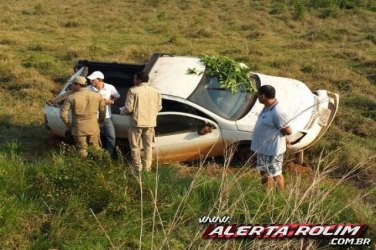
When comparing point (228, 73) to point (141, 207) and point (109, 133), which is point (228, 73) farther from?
point (141, 207)

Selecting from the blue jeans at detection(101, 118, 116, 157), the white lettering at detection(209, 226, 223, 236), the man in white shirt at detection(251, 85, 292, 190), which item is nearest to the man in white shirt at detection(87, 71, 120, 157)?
the blue jeans at detection(101, 118, 116, 157)

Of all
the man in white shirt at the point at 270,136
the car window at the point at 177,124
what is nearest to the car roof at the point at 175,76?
the car window at the point at 177,124

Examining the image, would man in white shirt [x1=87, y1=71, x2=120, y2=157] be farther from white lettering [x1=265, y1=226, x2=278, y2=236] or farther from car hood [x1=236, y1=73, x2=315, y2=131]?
white lettering [x1=265, y1=226, x2=278, y2=236]

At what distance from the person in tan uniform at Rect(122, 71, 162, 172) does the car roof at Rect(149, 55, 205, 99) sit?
29.1 inches

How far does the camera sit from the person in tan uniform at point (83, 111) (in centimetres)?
729

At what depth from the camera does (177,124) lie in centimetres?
Result: 784

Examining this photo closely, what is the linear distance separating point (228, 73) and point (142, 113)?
1.86 metres

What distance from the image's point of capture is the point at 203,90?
26.5ft

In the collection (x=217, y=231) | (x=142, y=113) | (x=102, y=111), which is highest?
(x=142, y=113)

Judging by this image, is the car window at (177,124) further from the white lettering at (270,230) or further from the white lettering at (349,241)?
the white lettering at (349,241)

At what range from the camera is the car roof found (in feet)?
26.2

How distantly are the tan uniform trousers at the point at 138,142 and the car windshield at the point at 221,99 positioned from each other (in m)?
0.98

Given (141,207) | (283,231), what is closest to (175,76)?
(141,207)

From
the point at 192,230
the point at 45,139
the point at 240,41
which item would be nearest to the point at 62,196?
the point at 192,230
